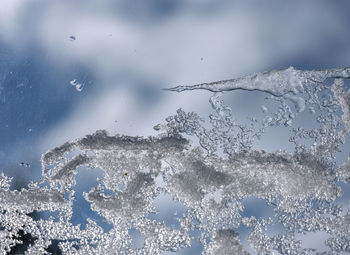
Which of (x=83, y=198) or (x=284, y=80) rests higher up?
(x=284, y=80)

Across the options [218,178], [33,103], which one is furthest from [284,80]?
[33,103]

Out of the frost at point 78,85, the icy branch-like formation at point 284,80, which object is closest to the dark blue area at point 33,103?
the frost at point 78,85

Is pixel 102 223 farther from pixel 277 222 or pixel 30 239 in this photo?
pixel 277 222

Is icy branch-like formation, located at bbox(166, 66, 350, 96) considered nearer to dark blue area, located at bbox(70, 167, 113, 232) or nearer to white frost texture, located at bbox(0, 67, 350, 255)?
white frost texture, located at bbox(0, 67, 350, 255)

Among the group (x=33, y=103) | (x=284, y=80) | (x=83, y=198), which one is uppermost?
(x=284, y=80)

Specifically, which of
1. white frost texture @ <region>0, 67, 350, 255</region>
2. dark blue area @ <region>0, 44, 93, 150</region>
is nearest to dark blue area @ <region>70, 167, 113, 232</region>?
white frost texture @ <region>0, 67, 350, 255</region>

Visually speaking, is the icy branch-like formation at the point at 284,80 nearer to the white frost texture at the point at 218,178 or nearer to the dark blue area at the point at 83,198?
the white frost texture at the point at 218,178

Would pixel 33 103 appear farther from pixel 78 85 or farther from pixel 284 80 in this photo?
pixel 284 80

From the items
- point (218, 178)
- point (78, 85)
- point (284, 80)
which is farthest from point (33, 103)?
point (284, 80)
